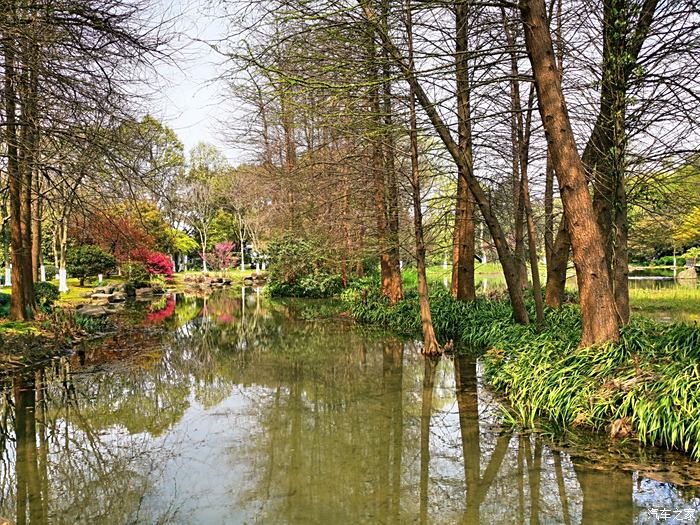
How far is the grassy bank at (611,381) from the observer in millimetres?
5133

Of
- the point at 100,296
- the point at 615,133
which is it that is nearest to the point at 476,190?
the point at 615,133

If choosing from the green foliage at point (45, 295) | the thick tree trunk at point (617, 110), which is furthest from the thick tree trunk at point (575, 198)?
the green foliage at point (45, 295)

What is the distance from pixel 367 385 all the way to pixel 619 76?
546 cm

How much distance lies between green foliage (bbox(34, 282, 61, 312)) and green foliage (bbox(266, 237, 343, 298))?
9172 mm

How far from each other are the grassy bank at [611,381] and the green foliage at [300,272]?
612 inches

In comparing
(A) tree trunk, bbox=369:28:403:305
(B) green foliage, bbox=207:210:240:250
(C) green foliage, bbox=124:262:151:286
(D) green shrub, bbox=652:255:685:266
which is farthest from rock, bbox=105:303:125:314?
(D) green shrub, bbox=652:255:685:266

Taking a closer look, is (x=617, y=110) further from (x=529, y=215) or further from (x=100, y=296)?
(x=100, y=296)

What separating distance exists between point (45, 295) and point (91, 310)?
204 centimetres

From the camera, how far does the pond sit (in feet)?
13.7

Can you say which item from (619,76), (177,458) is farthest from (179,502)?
(619,76)

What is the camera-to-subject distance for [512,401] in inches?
266

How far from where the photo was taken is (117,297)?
25.0 meters

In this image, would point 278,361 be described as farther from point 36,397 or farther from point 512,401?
point 512,401

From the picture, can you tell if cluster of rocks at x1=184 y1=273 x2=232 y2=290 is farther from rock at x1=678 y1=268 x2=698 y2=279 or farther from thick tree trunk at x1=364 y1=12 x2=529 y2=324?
thick tree trunk at x1=364 y1=12 x2=529 y2=324
